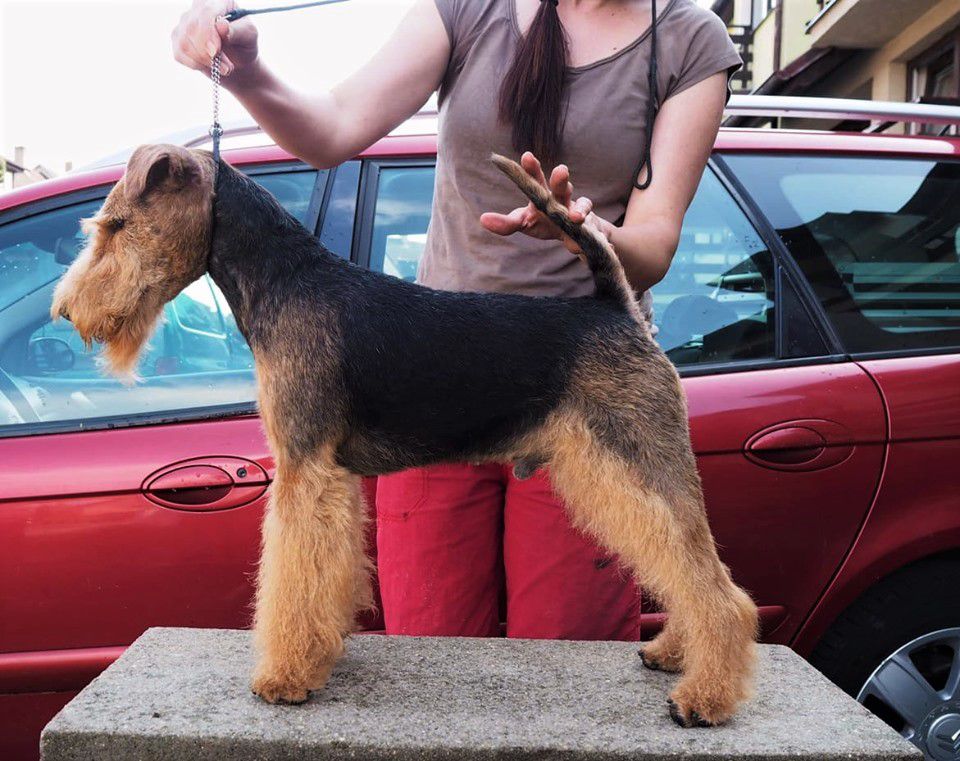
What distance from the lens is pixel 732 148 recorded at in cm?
363

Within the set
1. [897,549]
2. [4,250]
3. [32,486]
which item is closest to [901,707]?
[897,549]

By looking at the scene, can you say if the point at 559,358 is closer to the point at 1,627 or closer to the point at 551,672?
the point at 551,672

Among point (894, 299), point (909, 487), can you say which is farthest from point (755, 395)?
point (894, 299)

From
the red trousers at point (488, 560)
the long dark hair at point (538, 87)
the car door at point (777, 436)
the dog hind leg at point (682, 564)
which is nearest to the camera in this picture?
the dog hind leg at point (682, 564)

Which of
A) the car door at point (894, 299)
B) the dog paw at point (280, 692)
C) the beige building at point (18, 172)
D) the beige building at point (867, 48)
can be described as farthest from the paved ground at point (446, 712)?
the beige building at point (18, 172)

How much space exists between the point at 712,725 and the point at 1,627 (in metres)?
2.29

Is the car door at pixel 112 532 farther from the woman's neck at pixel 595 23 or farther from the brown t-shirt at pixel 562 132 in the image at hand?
the woman's neck at pixel 595 23

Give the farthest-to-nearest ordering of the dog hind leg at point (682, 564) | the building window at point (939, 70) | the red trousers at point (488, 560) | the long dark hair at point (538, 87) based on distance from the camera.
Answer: the building window at point (939, 70) → the red trousers at point (488, 560) → the long dark hair at point (538, 87) → the dog hind leg at point (682, 564)

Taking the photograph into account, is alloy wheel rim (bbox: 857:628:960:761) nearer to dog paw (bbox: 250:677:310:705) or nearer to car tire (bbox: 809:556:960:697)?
car tire (bbox: 809:556:960:697)

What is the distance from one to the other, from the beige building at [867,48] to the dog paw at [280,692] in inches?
478

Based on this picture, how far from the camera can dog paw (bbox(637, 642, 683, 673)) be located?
247cm

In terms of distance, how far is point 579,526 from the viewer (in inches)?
94.7

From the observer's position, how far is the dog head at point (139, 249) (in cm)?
206

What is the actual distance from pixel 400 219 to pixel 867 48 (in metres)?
14.9
